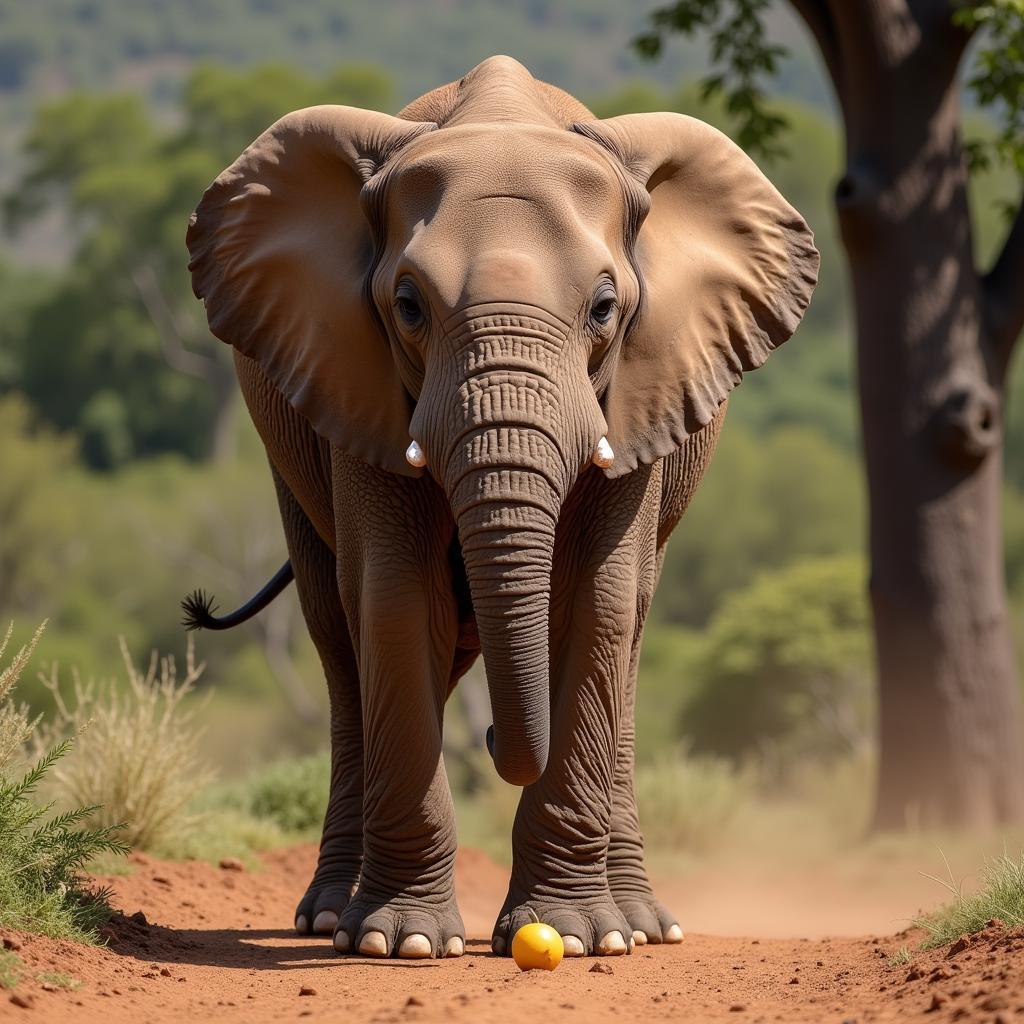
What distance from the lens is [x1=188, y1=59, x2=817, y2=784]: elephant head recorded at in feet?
19.2

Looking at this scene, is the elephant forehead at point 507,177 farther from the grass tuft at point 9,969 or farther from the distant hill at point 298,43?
the distant hill at point 298,43

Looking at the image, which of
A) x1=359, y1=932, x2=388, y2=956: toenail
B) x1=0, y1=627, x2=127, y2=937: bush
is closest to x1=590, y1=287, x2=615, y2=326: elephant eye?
x1=0, y1=627, x2=127, y2=937: bush

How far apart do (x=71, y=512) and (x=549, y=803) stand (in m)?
38.6

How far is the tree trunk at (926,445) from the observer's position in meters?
13.2

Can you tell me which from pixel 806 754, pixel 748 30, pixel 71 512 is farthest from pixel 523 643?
pixel 71 512

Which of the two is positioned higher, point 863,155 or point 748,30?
point 748,30

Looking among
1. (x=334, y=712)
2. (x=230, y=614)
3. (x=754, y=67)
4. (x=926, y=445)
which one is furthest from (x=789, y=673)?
(x=334, y=712)

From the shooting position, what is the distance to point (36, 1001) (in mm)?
5273

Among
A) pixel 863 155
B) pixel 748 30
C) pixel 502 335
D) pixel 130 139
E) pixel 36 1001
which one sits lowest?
pixel 36 1001

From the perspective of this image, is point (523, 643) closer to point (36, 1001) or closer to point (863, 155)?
point (36, 1001)

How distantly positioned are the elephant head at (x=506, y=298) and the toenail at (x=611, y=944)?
1.00 m

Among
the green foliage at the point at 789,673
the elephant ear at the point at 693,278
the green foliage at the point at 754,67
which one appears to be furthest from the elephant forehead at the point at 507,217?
the green foliage at the point at 789,673

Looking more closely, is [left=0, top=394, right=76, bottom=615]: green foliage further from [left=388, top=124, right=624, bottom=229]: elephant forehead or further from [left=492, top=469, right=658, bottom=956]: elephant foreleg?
[left=388, top=124, right=624, bottom=229]: elephant forehead

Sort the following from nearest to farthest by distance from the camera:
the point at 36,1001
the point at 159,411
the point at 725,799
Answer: the point at 36,1001 → the point at 725,799 → the point at 159,411
